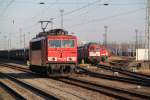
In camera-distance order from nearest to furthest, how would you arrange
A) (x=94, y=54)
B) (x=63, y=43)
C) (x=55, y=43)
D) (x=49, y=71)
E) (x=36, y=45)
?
(x=49, y=71) < (x=55, y=43) < (x=63, y=43) < (x=36, y=45) < (x=94, y=54)

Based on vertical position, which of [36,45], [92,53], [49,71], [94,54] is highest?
[36,45]

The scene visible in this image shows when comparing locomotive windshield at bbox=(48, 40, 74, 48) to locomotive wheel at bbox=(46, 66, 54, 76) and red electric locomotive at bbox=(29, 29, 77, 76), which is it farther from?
locomotive wheel at bbox=(46, 66, 54, 76)

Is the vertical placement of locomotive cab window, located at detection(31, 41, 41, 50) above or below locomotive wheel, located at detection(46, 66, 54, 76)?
above

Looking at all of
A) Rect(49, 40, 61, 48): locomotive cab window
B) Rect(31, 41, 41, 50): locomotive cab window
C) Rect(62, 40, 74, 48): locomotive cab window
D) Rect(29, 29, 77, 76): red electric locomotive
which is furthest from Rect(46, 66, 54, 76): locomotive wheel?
Rect(31, 41, 41, 50): locomotive cab window

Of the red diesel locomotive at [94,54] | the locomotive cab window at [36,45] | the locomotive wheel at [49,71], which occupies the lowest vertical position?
the locomotive wheel at [49,71]

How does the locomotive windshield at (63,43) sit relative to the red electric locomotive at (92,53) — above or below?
above

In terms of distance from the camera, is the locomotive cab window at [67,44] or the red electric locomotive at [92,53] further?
the red electric locomotive at [92,53]

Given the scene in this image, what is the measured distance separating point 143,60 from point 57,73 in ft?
59.6

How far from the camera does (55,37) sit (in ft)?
87.9

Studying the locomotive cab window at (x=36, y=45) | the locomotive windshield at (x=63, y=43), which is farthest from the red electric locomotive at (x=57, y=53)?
the locomotive cab window at (x=36, y=45)

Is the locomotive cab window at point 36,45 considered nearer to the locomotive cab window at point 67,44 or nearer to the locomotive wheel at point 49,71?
the locomotive cab window at point 67,44

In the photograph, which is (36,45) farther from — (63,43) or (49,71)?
(49,71)

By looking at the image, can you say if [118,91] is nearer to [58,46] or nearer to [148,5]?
[58,46]

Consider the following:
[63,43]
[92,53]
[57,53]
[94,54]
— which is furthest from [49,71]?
[92,53]
